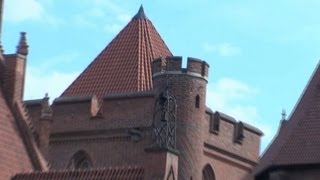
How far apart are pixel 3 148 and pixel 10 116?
1.24 metres

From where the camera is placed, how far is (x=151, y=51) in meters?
50.7

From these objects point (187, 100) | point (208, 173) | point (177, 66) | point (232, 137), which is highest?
point (177, 66)

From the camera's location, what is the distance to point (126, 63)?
50031 mm

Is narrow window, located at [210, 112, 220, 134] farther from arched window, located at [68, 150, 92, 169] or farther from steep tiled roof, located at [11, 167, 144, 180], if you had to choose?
steep tiled roof, located at [11, 167, 144, 180]

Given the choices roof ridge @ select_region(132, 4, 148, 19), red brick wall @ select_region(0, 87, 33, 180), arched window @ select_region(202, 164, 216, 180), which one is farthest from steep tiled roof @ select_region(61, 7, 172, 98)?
red brick wall @ select_region(0, 87, 33, 180)

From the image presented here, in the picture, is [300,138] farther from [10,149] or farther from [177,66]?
[10,149]

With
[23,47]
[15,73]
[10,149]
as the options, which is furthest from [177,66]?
[10,149]

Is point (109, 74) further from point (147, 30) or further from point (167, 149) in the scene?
point (167, 149)

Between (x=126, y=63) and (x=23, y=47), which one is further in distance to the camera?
(x=126, y=63)

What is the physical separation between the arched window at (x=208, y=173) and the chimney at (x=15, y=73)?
14.7 meters

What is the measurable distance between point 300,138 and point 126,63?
11.6 metres

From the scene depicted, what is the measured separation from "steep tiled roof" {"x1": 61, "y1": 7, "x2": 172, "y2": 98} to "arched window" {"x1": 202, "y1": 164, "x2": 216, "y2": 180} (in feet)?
12.3

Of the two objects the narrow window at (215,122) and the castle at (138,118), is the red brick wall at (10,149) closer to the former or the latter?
the castle at (138,118)

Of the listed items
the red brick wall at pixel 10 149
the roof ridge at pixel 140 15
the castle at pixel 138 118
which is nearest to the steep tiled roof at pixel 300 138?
the castle at pixel 138 118
